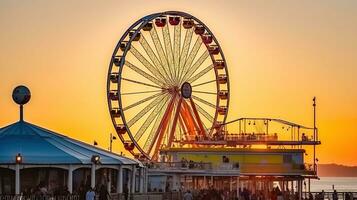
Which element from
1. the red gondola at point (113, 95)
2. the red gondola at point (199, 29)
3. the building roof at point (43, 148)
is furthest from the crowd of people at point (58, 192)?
the red gondola at point (199, 29)

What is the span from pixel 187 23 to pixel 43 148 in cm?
2957

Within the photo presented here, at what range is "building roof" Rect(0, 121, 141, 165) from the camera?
63575 mm

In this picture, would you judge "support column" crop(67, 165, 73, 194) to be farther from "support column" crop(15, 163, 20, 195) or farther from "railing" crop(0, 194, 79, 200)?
"railing" crop(0, 194, 79, 200)

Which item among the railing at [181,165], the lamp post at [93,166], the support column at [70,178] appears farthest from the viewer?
the railing at [181,165]

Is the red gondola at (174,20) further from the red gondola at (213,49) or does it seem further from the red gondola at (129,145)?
the red gondola at (129,145)

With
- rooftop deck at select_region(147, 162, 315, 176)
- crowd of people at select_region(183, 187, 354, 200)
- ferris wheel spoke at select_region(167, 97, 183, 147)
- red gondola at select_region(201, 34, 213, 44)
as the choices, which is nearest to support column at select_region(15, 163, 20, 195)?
crowd of people at select_region(183, 187, 354, 200)

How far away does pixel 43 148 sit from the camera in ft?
215

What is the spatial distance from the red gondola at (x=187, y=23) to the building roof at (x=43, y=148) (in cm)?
2359

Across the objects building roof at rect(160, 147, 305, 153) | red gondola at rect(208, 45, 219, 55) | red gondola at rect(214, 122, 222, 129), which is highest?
red gondola at rect(208, 45, 219, 55)

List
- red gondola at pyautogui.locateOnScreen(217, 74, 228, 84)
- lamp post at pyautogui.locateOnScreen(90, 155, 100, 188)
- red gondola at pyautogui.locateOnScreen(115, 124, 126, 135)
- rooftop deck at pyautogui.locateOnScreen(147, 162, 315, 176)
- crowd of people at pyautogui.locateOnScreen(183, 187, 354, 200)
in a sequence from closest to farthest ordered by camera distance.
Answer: lamp post at pyautogui.locateOnScreen(90, 155, 100, 188)
crowd of people at pyautogui.locateOnScreen(183, 187, 354, 200)
rooftop deck at pyautogui.locateOnScreen(147, 162, 315, 176)
red gondola at pyautogui.locateOnScreen(115, 124, 126, 135)
red gondola at pyautogui.locateOnScreen(217, 74, 228, 84)

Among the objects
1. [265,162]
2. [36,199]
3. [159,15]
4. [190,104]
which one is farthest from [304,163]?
[36,199]

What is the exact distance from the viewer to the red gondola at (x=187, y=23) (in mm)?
91938

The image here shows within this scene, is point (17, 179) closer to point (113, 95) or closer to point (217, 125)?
point (113, 95)

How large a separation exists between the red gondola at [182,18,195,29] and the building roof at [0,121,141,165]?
77.4 ft
